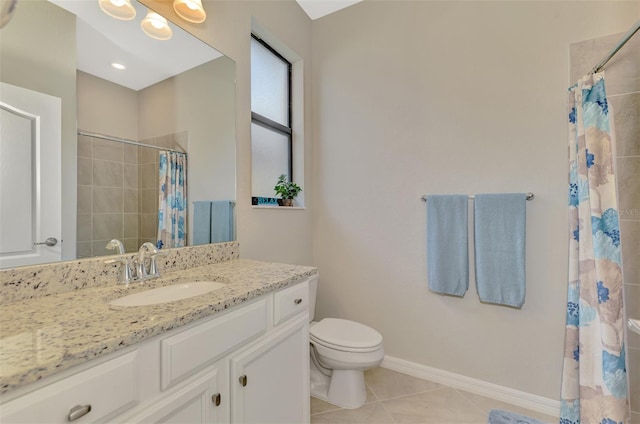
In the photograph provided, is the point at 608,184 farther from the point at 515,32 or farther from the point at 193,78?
the point at 193,78

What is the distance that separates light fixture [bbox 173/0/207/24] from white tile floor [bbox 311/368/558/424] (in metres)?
2.18

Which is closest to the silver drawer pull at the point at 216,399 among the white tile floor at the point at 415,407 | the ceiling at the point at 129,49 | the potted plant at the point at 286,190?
the white tile floor at the point at 415,407

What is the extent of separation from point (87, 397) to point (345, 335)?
1363 millimetres

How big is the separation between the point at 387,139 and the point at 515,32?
94 centimetres

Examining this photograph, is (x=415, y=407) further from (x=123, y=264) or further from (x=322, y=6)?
(x=322, y=6)

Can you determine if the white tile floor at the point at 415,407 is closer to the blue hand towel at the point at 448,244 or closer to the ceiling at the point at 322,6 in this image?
the blue hand towel at the point at 448,244

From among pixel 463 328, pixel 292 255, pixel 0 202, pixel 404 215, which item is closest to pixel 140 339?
pixel 0 202

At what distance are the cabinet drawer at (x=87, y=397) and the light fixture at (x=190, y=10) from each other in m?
1.46

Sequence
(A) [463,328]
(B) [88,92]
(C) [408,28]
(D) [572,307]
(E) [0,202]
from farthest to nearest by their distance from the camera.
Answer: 1. (C) [408,28]
2. (A) [463,328]
3. (D) [572,307]
4. (B) [88,92]
5. (E) [0,202]

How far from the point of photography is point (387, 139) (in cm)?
205

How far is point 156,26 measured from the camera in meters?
1.28

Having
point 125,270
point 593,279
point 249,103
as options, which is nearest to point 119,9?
point 249,103

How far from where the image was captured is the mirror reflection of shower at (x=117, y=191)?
3.45 ft

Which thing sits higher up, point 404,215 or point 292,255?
point 404,215
